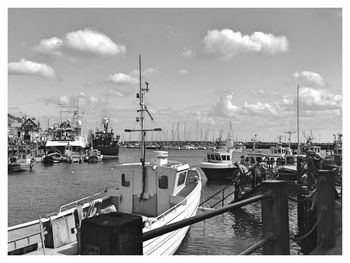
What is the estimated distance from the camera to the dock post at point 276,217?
3812mm

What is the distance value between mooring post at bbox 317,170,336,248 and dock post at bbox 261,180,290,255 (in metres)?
2.54

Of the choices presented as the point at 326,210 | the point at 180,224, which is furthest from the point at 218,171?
the point at 180,224

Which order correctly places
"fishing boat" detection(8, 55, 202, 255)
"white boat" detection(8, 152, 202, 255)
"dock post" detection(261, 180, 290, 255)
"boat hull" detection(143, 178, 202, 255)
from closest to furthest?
"dock post" detection(261, 180, 290, 255)
"boat hull" detection(143, 178, 202, 255)
"fishing boat" detection(8, 55, 202, 255)
"white boat" detection(8, 152, 202, 255)

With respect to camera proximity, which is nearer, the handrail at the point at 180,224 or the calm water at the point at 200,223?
the handrail at the point at 180,224

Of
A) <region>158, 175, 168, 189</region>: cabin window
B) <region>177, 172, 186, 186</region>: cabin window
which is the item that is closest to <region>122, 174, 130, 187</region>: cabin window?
<region>158, 175, 168, 189</region>: cabin window

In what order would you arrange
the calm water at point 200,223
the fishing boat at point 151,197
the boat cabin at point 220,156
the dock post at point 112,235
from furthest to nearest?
the boat cabin at point 220,156
the calm water at point 200,223
the fishing boat at point 151,197
the dock post at point 112,235

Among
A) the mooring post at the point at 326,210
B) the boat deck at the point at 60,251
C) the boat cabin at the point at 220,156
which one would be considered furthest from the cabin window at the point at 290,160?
the mooring post at the point at 326,210

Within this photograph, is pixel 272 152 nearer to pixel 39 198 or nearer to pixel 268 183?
pixel 39 198

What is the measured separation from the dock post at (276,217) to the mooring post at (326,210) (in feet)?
8.34

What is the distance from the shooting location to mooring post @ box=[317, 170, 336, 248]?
607cm

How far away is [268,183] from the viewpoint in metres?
3.80

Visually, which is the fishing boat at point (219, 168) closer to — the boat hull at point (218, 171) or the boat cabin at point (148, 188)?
the boat hull at point (218, 171)

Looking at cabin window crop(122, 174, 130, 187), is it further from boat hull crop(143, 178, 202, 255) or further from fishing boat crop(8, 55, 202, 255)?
boat hull crop(143, 178, 202, 255)
